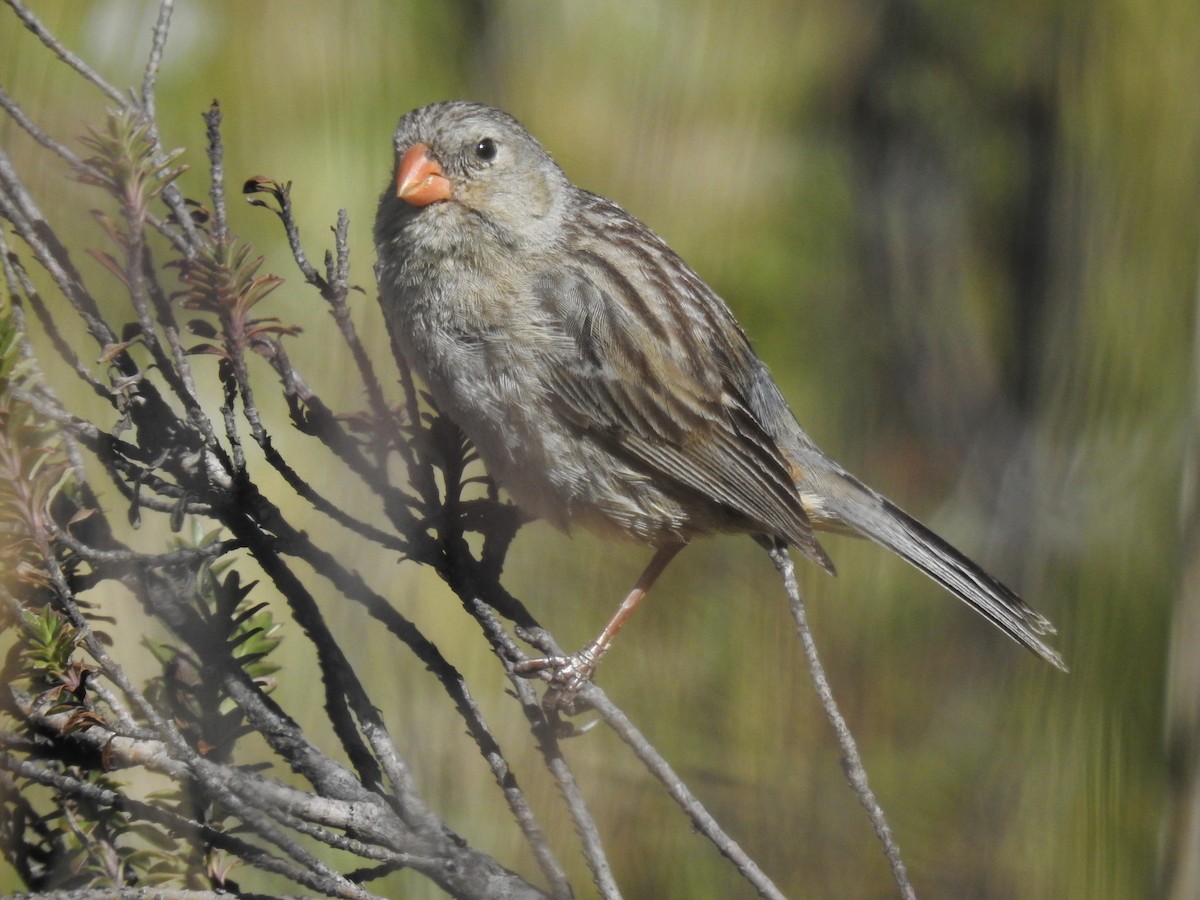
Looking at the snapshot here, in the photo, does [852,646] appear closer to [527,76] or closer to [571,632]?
[571,632]

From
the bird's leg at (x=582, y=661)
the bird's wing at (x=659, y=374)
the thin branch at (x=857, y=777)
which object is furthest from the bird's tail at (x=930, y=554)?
the thin branch at (x=857, y=777)

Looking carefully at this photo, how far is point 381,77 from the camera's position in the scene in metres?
2.37

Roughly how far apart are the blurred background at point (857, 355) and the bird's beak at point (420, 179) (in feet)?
0.49

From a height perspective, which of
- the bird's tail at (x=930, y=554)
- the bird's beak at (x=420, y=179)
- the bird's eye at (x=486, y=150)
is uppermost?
the bird's eye at (x=486, y=150)

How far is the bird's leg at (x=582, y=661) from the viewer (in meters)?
1.64

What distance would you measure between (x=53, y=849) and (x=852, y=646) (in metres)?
1.68

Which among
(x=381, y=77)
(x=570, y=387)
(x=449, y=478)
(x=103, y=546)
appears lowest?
(x=103, y=546)

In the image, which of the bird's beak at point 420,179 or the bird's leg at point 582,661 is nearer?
the bird's leg at point 582,661

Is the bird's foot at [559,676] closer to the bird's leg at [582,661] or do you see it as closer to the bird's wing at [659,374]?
the bird's leg at [582,661]

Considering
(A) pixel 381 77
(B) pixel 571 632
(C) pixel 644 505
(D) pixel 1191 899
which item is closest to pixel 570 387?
(C) pixel 644 505

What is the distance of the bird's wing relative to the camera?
2.28m

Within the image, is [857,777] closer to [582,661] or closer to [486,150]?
[582,661]

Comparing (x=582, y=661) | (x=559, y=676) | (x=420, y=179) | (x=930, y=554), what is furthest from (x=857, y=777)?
(x=420, y=179)

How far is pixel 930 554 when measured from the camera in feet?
7.67
